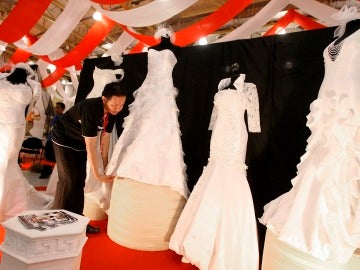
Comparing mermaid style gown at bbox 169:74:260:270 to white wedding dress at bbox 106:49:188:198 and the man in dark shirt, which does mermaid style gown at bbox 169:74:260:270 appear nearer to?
white wedding dress at bbox 106:49:188:198

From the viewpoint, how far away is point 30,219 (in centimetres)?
167

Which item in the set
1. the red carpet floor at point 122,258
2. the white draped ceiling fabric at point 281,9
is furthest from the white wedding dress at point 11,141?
the white draped ceiling fabric at point 281,9

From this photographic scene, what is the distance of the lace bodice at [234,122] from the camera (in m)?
2.27

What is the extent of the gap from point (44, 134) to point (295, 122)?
7.10m

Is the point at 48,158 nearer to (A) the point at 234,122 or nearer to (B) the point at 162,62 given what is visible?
(B) the point at 162,62

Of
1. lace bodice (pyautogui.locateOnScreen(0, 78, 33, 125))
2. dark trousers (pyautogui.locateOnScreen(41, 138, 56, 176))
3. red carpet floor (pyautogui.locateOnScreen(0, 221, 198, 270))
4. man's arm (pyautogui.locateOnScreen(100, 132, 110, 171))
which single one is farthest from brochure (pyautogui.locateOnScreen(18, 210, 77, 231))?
dark trousers (pyautogui.locateOnScreen(41, 138, 56, 176))

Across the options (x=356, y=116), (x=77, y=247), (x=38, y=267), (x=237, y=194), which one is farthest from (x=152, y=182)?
(x=356, y=116)

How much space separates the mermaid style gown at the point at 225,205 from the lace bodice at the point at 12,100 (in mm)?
1926

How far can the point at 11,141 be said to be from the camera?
306cm

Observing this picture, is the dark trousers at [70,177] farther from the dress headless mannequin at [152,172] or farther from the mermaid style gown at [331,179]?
the mermaid style gown at [331,179]

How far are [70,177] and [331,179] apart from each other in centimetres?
198

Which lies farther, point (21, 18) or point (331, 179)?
point (21, 18)

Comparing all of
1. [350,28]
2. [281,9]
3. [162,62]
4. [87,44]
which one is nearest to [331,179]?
[350,28]

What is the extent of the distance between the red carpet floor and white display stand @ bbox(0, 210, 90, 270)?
1.98 feet
